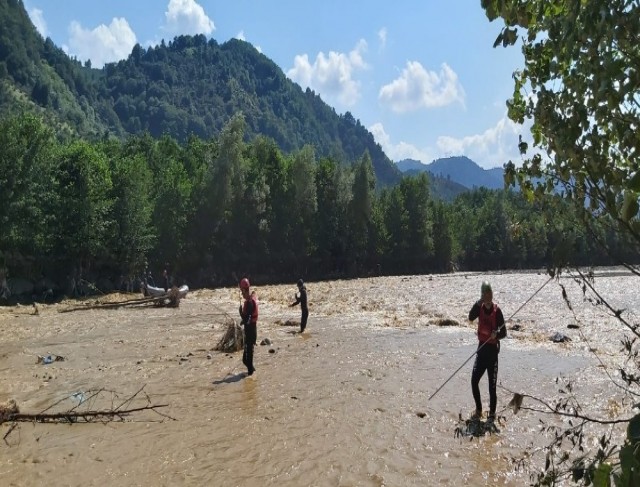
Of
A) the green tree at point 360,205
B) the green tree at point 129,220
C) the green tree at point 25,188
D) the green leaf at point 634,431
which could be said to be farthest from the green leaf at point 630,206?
the green tree at point 360,205

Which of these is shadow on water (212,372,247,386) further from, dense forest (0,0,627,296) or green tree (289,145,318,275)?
green tree (289,145,318,275)

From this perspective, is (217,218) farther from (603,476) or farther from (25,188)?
(603,476)

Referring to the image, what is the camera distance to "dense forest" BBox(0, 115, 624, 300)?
39.7 meters

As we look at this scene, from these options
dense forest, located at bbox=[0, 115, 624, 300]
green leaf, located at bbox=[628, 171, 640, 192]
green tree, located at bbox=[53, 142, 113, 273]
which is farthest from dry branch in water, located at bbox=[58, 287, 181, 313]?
green leaf, located at bbox=[628, 171, 640, 192]

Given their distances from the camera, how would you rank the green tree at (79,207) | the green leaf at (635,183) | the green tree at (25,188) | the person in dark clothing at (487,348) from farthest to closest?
the green tree at (79,207), the green tree at (25,188), the person in dark clothing at (487,348), the green leaf at (635,183)

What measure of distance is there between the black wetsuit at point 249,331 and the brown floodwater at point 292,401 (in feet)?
1.42

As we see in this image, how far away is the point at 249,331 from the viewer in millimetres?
12992

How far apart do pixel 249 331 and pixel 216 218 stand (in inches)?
1880

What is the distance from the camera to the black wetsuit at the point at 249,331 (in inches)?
512

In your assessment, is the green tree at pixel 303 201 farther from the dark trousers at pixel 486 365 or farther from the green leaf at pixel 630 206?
the green leaf at pixel 630 206

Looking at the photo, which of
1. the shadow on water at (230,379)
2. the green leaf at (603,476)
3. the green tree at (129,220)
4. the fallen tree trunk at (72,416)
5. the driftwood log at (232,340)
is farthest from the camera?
the green tree at (129,220)

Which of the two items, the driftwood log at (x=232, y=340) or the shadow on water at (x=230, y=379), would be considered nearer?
the shadow on water at (x=230, y=379)

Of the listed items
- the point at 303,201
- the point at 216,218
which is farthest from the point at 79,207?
the point at 303,201

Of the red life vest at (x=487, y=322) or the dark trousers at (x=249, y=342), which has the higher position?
Answer: the red life vest at (x=487, y=322)
